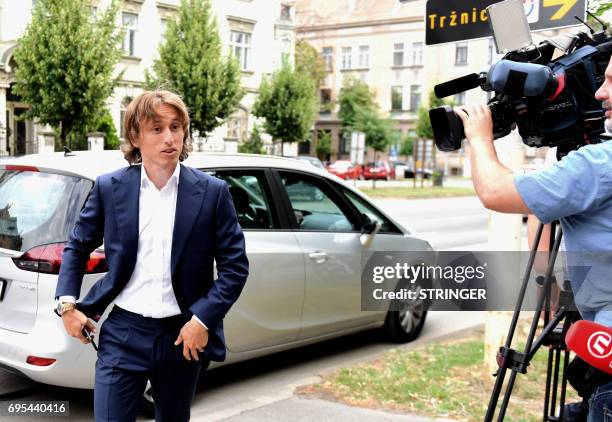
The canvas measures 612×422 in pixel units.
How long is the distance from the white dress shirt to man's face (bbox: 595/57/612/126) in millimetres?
1562

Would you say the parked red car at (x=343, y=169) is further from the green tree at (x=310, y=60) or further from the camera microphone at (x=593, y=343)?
the camera microphone at (x=593, y=343)

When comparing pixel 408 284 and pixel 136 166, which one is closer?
pixel 136 166

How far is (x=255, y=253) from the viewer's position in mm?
4973

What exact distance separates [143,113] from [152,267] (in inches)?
23.1

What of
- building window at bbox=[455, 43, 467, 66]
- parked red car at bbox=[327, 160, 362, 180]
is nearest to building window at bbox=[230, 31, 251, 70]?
parked red car at bbox=[327, 160, 362, 180]

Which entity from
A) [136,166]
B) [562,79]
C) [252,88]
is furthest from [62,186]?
[252,88]

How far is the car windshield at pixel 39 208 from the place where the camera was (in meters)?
4.24

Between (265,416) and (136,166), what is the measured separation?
2.13 m

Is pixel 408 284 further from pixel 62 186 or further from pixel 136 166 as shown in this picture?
pixel 136 166

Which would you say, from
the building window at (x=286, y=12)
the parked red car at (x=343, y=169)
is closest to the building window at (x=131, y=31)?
the building window at (x=286, y=12)

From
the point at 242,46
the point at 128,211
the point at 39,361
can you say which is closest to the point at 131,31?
the point at 242,46

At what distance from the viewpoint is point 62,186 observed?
4.36 meters

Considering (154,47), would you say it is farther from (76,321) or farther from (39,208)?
(76,321)

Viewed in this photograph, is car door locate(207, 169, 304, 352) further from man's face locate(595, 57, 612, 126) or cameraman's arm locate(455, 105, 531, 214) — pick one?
man's face locate(595, 57, 612, 126)
